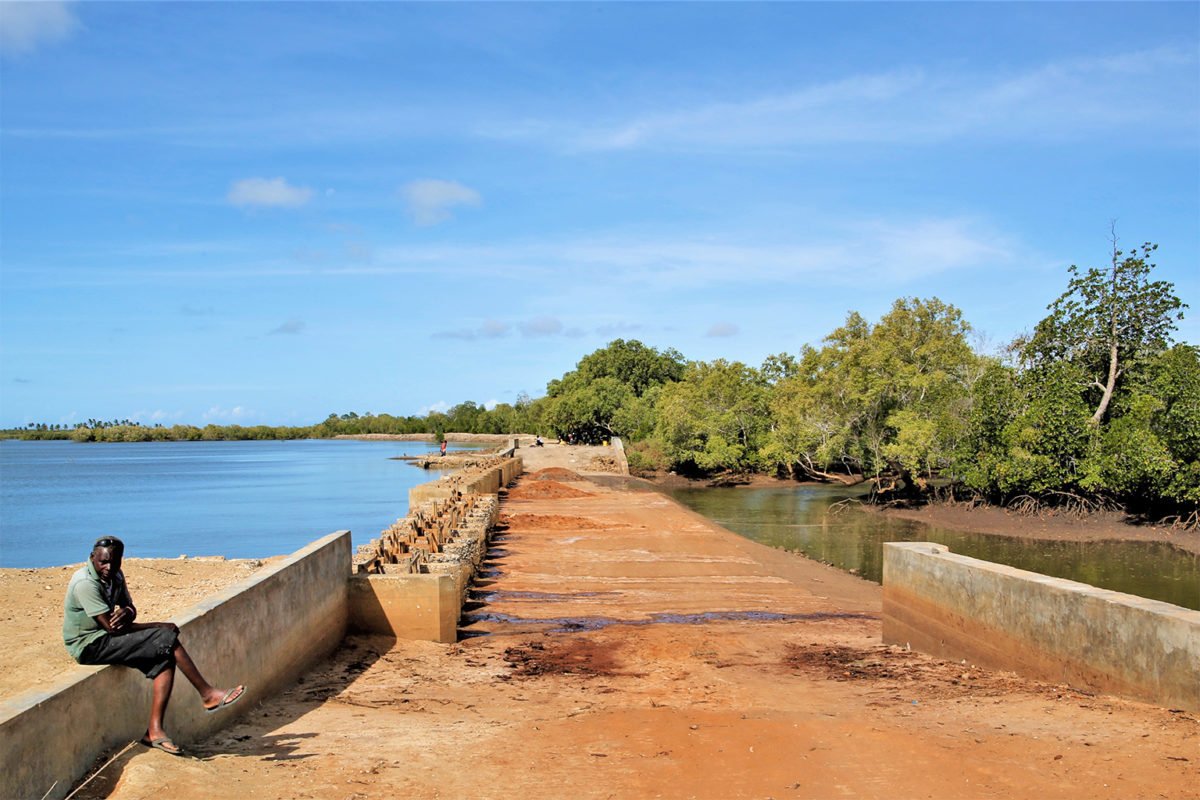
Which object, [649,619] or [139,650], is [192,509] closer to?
[649,619]

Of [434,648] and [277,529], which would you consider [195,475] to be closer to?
[277,529]

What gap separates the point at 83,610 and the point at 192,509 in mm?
40981

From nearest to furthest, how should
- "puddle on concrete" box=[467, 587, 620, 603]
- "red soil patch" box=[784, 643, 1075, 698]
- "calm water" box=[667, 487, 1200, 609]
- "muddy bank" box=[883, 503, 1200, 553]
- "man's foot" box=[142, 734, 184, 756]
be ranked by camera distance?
1. "man's foot" box=[142, 734, 184, 756]
2. "red soil patch" box=[784, 643, 1075, 698]
3. "puddle on concrete" box=[467, 587, 620, 603]
4. "calm water" box=[667, 487, 1200, 609]
5. "muddy bank" box=[883, 503, 1200, 553]

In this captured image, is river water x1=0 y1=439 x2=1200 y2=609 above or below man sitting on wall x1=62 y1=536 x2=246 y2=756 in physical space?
below

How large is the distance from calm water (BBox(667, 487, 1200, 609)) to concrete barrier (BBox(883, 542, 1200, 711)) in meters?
9.27

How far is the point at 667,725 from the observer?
7.16 metres

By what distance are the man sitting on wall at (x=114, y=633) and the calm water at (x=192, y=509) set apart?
22513mm

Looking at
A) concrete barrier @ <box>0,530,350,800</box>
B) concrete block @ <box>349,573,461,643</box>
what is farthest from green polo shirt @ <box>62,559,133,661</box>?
concrete block @ <box>349,573,461,643</box>

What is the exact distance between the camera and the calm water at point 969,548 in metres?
19.8

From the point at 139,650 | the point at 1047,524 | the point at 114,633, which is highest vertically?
the point at 114,633

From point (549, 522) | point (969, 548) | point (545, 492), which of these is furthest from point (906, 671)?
point (545, 492)

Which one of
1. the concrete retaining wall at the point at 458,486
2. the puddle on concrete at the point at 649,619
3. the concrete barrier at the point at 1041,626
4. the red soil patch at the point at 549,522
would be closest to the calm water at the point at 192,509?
the concrete retaining wall at the point at 458,486

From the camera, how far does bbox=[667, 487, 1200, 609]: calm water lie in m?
19.8

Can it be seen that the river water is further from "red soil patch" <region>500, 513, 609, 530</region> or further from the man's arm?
the man's arm
